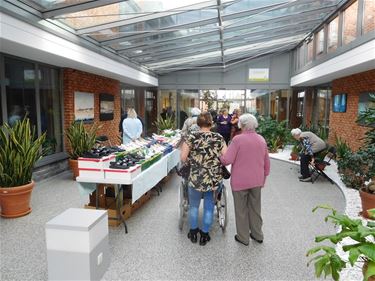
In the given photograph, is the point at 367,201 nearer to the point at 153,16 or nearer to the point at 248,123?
the point at 248,123

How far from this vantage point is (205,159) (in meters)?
3.10

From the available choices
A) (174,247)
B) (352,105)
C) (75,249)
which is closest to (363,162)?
(174,247)

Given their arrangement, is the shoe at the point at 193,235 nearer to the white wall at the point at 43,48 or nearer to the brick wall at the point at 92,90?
the white wall at the point at 43,48

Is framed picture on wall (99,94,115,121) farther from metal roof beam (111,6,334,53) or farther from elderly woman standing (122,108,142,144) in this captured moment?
elderly woman standing (122,108,142,144)

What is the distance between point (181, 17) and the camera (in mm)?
5746

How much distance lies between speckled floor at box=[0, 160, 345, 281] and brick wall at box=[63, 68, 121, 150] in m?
2.69

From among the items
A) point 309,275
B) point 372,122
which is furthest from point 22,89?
point 372,122

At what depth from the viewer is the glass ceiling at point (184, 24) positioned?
15.9ft

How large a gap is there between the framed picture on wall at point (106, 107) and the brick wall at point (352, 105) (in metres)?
6.76

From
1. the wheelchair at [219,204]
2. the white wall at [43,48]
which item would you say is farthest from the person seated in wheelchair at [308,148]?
the white wall at [43,48]

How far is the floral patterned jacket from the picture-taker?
309 centimetres

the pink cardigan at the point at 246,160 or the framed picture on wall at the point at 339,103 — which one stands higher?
the framed picture on wall at the point at 339,103

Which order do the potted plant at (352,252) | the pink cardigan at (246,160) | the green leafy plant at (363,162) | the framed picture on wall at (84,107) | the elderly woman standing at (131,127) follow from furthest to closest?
the framed picture on wall at (84,107)
the elderly woman standing at (131,127)
the green leafy plant at (363,162)
the pink cardigan at (246,160)
the potted plant at (352,252)

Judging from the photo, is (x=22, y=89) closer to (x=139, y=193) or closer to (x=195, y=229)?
(x=139, y=193)
